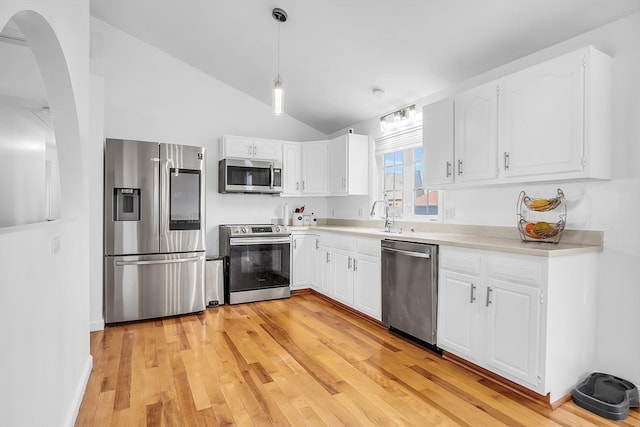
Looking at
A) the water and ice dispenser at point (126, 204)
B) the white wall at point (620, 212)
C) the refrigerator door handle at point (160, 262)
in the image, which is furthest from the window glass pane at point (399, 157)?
the water and ice dispenser at point (126, 204)

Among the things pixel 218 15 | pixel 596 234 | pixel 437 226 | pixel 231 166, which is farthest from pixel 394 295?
pixel 218 15

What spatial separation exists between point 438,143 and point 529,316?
162 cm

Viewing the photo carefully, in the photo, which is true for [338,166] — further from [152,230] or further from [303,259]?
[152,230]

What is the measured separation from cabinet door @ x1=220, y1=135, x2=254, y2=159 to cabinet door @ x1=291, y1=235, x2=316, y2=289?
49.6 inches

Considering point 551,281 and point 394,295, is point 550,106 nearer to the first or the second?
point 551,281

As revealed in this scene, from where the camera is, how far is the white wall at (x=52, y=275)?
1.18 metres

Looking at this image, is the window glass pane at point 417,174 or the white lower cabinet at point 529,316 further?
the window glass pane at point 417,174

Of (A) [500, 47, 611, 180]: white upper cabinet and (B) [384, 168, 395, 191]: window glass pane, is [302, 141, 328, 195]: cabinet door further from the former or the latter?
(A) [500, 47, 611, 180]: white upper cabinet

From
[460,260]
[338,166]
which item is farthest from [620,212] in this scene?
[338,166]

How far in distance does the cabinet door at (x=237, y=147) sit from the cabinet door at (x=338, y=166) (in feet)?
3.60

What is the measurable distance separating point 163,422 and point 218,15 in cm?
345

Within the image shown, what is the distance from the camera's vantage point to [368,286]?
3682mm

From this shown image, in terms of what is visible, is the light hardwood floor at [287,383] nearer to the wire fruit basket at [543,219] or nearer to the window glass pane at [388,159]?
the wire fruit basket at [543,219]

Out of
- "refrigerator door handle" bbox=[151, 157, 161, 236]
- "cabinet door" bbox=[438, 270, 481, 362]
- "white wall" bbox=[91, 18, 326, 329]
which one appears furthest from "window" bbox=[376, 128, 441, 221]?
"refrigerator door handle" bbox=[151, 157, 161, 236]
